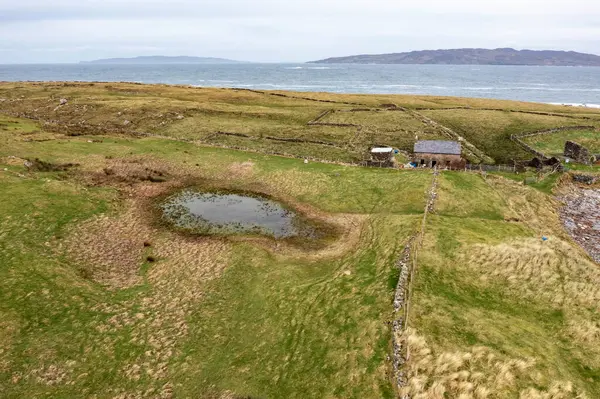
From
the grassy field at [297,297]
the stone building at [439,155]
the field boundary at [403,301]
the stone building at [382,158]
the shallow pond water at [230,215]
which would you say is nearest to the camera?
the field boundary at [403,301]

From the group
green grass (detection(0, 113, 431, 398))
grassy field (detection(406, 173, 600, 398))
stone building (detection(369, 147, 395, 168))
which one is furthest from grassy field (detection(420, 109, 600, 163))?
green grass (detection(0, 113, 431, 398))

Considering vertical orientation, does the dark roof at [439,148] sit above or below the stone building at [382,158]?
above

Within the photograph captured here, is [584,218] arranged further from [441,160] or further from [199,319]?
[199,319]

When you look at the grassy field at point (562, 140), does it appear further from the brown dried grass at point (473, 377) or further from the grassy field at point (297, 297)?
the brown dried grass at point (473, 377)

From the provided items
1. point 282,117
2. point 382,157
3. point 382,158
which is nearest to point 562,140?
point 382,157

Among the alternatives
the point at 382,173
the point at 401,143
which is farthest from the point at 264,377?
the point at 401,143

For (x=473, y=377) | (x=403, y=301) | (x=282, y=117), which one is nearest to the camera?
(x=473, y=377)

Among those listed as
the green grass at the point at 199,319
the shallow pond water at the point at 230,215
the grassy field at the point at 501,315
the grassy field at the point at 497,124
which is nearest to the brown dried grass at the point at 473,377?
the grassy field at the point at 501,315

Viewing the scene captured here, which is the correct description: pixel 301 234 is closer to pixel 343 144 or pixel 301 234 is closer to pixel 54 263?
pixel 54 263
